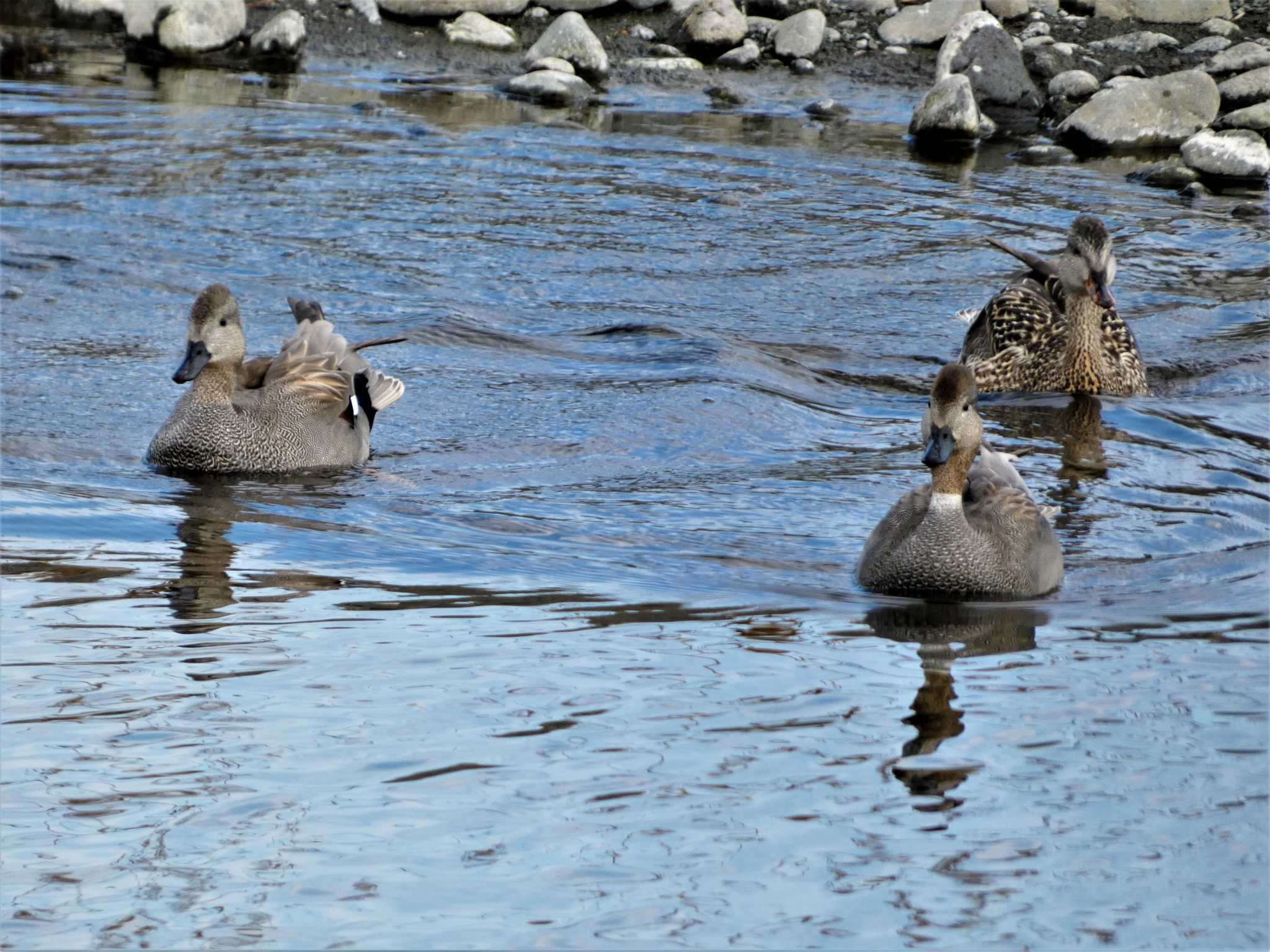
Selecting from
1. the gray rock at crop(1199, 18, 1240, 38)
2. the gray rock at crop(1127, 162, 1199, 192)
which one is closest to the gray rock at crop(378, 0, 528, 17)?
the gray rock at crop(1199, 18, 1240, 38)

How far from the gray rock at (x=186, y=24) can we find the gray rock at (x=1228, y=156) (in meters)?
10.5

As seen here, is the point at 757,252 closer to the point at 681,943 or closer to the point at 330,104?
the point at 330,104

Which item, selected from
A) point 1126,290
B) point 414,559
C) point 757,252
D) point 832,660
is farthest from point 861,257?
point 832,660

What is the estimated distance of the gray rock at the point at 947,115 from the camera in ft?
61.1

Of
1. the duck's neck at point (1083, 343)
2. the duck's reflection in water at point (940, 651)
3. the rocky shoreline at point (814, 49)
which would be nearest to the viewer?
the duck's reflection in water at point (940, 651)

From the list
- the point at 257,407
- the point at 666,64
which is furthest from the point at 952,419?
the point at 666,64

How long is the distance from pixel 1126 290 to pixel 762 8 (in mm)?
10029

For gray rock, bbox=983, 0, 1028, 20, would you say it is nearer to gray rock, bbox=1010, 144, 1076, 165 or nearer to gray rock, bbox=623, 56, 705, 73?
gray rock, bbox=623, 56, 705, 73

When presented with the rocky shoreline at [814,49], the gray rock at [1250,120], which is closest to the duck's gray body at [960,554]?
the rocky shoreline at [814,49]

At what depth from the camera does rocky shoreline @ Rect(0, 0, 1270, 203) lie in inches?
744

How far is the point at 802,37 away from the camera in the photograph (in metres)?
21.6

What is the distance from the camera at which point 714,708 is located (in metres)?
5.85

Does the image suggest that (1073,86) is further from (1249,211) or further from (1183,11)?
(1249,211)

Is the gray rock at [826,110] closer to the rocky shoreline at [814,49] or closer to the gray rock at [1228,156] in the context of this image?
the rocky shoreline at [814,49]
